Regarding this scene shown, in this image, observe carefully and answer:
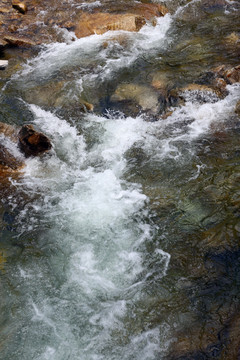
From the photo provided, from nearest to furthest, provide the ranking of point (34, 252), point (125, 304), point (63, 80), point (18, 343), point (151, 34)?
point (18, 343) → point (125, 304) → point (34, 252) → point (63, 80) → point (151, 34)

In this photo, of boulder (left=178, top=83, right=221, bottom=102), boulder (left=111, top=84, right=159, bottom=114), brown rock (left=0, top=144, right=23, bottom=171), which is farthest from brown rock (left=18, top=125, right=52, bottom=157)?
boulder (left=178, top=83, right=221, bottom=102)

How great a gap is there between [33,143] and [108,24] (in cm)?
670

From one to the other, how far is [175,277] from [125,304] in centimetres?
88

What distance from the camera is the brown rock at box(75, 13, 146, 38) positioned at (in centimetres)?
→ 1151

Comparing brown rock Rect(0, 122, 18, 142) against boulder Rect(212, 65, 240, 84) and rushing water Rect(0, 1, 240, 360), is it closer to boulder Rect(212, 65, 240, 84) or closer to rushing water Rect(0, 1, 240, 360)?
rushing water Rect(0, 1, 240, 360)

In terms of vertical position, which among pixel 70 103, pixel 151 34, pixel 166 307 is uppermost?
pixel 151 34

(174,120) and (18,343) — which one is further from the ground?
(174,120)

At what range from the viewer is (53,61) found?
10.6m

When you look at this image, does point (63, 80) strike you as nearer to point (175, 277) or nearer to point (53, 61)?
point (53, 61)

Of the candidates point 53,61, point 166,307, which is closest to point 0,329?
point 166,307

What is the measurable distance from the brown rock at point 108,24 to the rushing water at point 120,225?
2829 millimetres

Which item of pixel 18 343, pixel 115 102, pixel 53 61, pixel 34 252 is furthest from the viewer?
pixel 53 61

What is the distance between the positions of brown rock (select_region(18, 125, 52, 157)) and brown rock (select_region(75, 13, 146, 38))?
6197 millimetres

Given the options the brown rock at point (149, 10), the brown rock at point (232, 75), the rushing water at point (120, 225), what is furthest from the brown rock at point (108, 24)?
the brown rock at point (232, 75)
